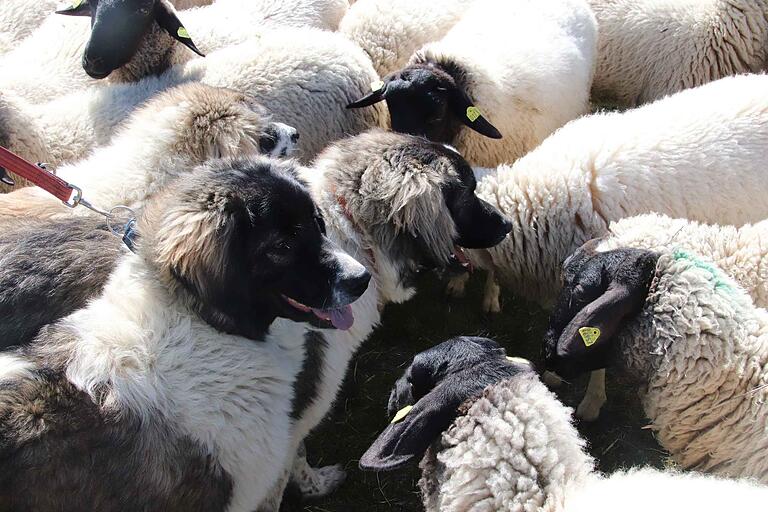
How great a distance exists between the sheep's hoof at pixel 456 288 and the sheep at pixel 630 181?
0.48m

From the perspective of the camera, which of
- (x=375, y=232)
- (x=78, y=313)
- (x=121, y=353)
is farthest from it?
(x=375, y=232)

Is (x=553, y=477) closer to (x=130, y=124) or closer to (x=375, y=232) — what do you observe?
(x=375, y=232)

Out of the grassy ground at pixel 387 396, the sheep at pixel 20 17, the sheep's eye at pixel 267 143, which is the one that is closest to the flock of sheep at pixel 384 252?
the sheep's eye at pixel 267 143

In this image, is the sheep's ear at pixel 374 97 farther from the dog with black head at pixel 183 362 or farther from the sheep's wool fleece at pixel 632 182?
the dog with black head at pixel 183 362

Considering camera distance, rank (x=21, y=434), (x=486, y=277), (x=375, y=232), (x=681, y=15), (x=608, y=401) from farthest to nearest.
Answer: (x=681, y=15), (x=486, y=277), (x=608, y=401), (x=375, y=232), (x=21, y=434)

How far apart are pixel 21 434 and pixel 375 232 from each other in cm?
162

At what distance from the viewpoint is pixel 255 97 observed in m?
4.49

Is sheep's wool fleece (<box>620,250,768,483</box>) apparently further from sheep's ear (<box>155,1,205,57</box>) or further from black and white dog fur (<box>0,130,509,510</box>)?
sheep's ear (<box>155,1,205,57</box>)

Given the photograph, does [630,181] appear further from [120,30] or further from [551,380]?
[120,30]

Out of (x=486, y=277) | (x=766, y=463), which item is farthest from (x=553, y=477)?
(x=486, y=277)

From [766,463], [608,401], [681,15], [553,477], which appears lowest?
[608,401]

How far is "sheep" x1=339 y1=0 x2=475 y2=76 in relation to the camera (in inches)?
213

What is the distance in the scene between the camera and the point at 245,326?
100.0 inches

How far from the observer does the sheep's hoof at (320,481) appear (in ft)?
11.7
